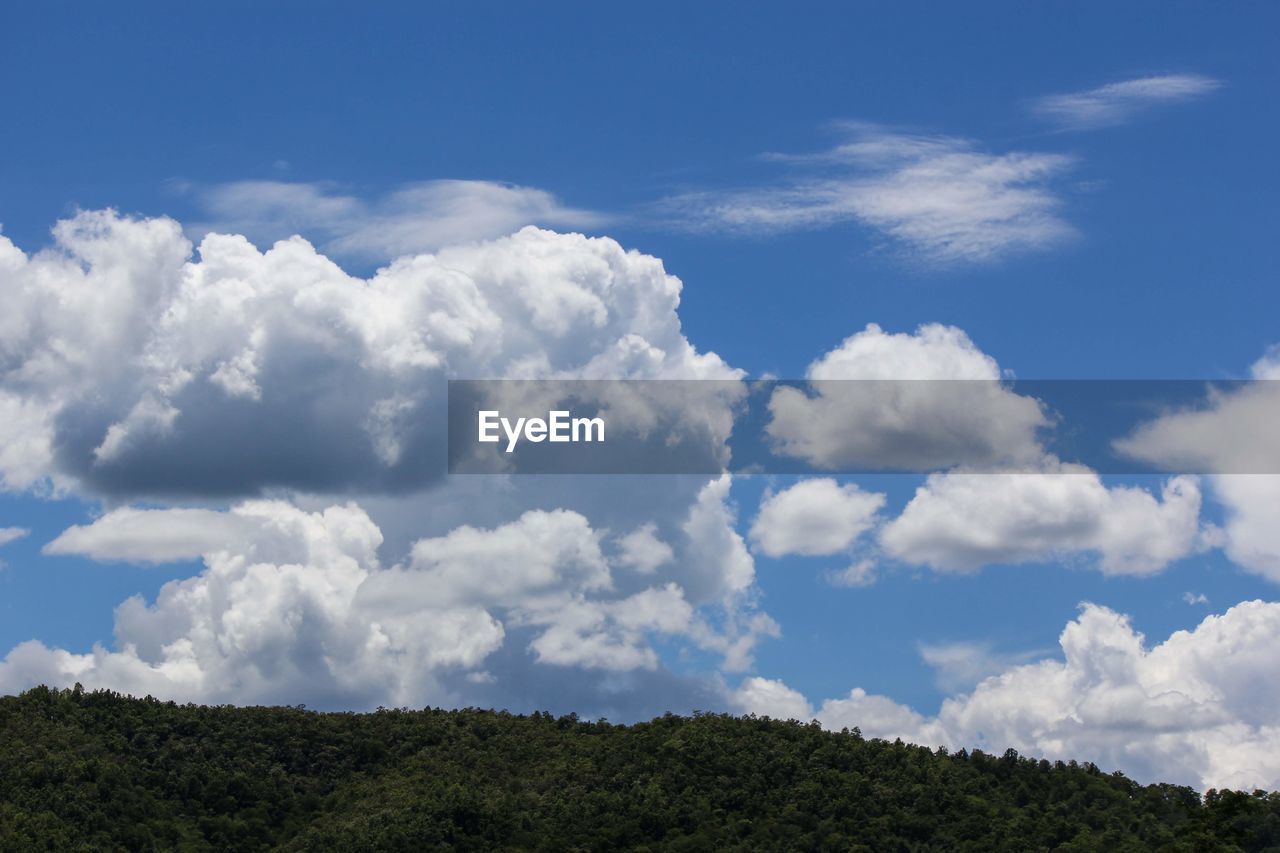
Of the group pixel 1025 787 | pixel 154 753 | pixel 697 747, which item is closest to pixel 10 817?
pixel 154 753

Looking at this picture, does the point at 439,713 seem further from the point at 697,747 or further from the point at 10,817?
the point at 10,817

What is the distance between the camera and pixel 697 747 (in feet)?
463

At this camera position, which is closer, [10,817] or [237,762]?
[10,817]

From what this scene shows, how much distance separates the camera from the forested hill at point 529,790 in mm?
123438

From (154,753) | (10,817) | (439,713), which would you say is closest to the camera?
(10,817)

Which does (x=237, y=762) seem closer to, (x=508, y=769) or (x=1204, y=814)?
(x=508, y=769)

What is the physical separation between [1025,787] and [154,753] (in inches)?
3245

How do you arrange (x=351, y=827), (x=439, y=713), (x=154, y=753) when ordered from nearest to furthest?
(x=351, y=827), (x=154, y=753), (x=439, y=713)

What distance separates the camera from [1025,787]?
142m

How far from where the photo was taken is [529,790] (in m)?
136

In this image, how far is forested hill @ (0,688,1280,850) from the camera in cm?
12344

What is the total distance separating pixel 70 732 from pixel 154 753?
302 inches

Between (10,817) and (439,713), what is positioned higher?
(439,713)

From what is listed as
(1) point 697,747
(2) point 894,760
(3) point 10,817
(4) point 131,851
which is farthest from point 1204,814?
(3) point 10,817
